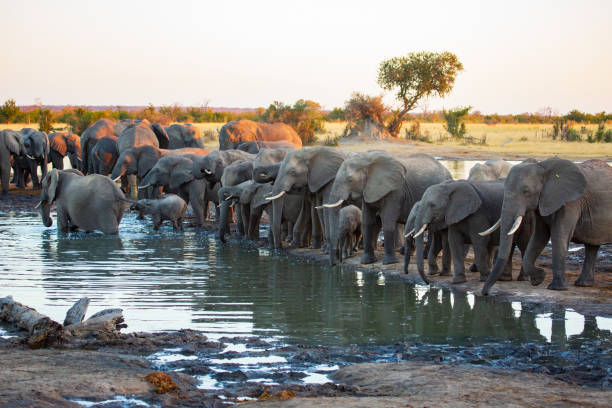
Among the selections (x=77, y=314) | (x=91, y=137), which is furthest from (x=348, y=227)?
(x=91, y=137)

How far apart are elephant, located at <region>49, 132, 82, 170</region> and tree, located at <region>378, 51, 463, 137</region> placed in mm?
22836

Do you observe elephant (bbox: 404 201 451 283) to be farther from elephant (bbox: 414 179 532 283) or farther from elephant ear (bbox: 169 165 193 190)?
elephant ear (bbox: 169 165 193 190)

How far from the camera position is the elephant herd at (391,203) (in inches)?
393

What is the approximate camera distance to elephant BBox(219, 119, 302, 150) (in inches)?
1142

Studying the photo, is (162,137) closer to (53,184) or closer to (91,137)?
(91,137)

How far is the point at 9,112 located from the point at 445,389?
175 ft

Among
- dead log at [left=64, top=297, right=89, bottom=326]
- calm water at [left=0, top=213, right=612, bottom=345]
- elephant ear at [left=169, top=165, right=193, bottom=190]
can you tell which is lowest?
calm water at [left=0, top=213, right=612, bottom=345]

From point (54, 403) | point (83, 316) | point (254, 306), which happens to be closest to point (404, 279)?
point (254, 306)

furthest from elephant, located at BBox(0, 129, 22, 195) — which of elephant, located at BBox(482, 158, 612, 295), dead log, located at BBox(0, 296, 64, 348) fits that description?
elephant, located at BBox(482, 158, 612, 295)

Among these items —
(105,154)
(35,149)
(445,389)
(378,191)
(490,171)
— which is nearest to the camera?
(445,389)

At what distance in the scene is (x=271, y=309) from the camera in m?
9.59

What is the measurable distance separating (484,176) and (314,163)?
2853 millimetres

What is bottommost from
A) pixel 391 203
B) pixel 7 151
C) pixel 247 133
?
pixel 391 203

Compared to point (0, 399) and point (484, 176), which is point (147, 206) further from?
point (0, 399)
